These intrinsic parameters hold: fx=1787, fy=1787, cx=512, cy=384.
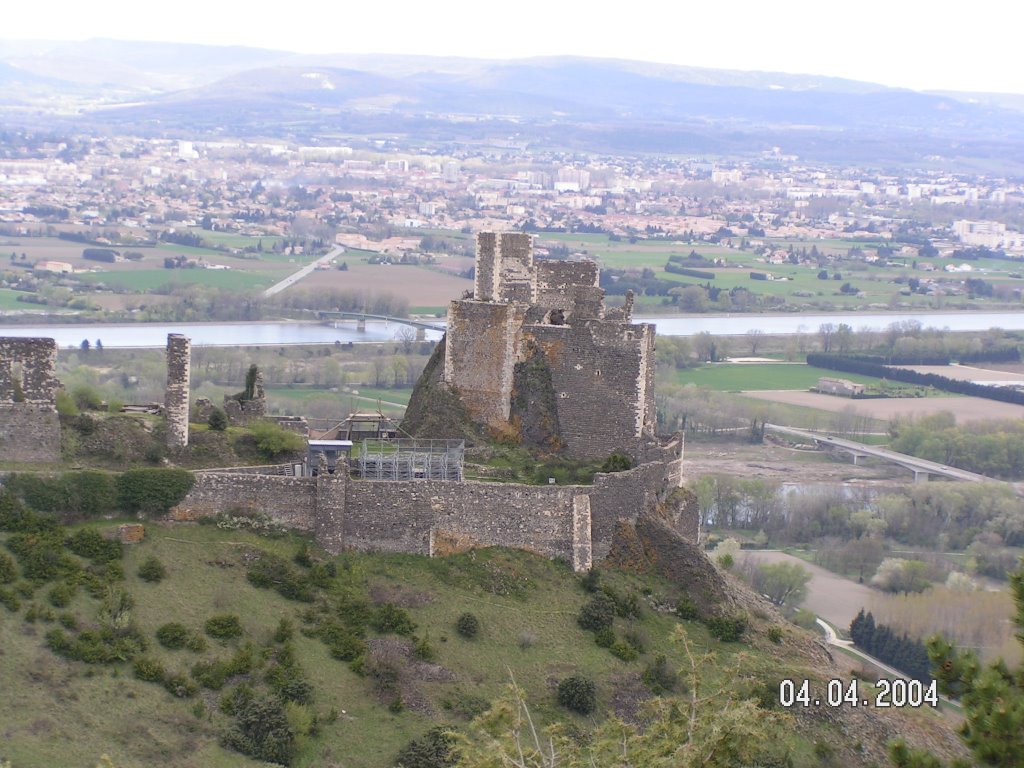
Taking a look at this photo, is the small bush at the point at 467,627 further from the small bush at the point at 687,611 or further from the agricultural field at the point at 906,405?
the agricultural field at the point at 906,405

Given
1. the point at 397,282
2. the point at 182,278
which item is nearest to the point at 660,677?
the point at 182,278

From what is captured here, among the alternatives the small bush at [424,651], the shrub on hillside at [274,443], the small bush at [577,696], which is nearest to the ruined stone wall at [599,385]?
the shrub on hillside at [274,443]

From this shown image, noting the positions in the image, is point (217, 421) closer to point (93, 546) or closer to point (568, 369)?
point (93, 546)

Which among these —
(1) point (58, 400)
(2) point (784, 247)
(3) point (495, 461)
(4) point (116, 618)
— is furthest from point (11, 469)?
(2) point (784, 247)

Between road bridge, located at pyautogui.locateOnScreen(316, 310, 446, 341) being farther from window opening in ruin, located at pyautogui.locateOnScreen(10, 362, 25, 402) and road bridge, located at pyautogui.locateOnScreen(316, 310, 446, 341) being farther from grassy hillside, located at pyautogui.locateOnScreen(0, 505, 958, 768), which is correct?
window opening in ruin, located at pyautogui.locateOnScreen(10, 362, 25, 402)
